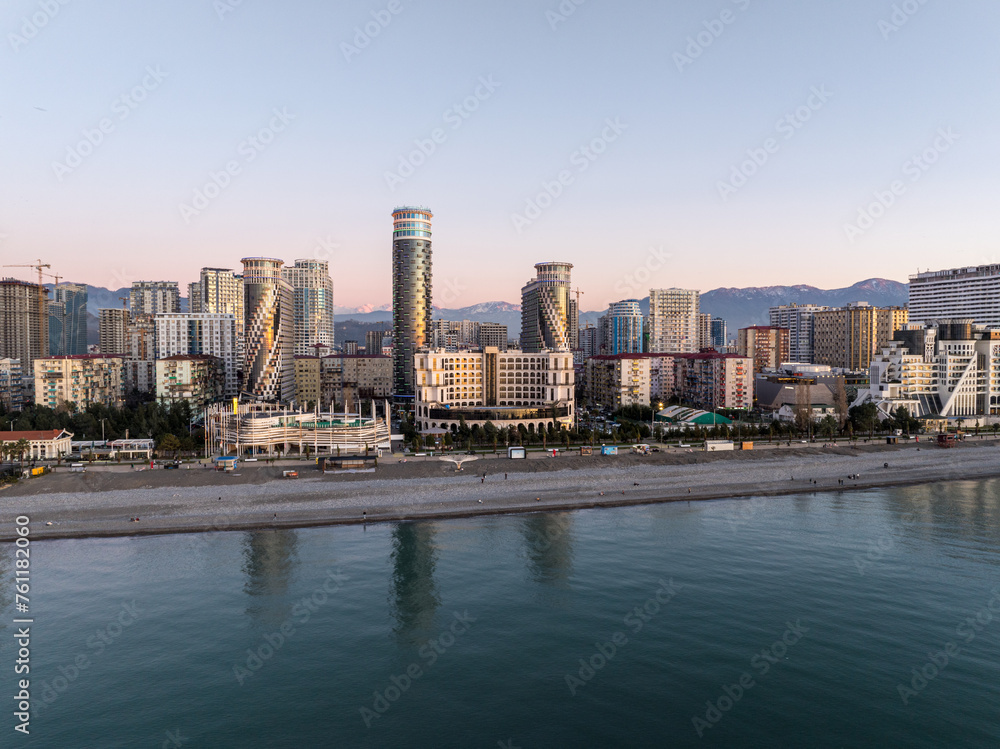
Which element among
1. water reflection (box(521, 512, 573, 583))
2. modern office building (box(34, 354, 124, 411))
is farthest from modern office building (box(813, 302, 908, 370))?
modern office building (box(34, 354, 124, 411))

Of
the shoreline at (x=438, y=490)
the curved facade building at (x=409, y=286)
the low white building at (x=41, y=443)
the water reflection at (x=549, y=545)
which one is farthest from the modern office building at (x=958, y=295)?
the low white building at (x=41, y=443)

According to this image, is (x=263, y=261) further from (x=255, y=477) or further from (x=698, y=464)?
(x=698, y=464)

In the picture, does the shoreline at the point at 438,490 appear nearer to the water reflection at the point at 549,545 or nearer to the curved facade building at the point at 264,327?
the water reflection at the point at 549,545

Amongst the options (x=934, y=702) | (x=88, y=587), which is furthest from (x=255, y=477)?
(x=934, y=702)

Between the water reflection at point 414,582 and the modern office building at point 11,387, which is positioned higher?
the modern office building at point 11,387

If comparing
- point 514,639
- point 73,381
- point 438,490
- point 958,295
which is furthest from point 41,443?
point 958,295

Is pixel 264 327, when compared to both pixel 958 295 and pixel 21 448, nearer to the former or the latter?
pixel 21 448

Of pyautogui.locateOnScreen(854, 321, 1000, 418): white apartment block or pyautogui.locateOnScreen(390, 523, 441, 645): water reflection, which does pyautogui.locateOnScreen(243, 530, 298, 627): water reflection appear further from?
pyautogui.locateOnScreen(854, 321, 1000, 418): white apartment block
